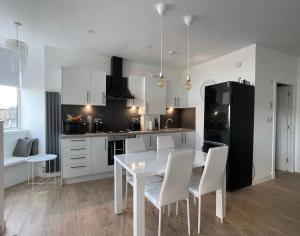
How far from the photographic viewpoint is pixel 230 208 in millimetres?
2498

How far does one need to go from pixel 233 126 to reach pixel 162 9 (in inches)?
83.9

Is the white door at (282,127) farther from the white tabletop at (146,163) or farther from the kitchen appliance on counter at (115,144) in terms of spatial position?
the kitchen appliance on counter at (115,144)

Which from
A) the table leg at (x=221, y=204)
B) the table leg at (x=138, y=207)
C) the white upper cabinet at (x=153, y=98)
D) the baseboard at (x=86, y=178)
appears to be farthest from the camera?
the white upper cabinet at (x=153, y=98)

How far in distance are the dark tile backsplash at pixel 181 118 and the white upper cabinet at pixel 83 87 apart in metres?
1.90

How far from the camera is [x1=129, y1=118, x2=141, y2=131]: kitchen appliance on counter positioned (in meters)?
4.34

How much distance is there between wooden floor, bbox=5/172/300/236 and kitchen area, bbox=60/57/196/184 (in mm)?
588

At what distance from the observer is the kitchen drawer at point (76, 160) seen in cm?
330

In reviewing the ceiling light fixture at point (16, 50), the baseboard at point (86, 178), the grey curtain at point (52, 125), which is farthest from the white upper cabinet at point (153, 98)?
the ceiling light fixture at point (16, 50)

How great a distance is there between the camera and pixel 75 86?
3.55 metres

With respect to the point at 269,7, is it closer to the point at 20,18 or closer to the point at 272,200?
the point at 272,200

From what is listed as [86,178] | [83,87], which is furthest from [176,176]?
[83,87]

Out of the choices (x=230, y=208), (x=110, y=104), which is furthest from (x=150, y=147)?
(x=230, y=208)

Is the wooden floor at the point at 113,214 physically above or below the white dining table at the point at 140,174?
below

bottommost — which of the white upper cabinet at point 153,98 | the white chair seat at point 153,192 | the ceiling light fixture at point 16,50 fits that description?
the white chair seat at point 153,192
